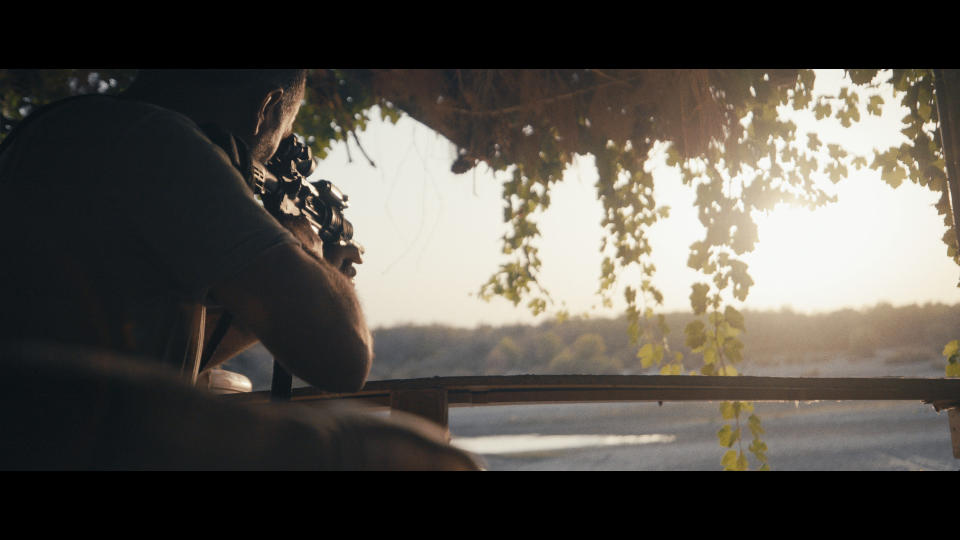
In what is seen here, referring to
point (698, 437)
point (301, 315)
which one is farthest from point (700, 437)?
point (301, 315)

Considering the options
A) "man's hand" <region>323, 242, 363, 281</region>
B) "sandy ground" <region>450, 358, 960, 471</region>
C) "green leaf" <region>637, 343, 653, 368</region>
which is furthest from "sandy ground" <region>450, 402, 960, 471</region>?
"man's hand" <region>323, 242, 363, 281</region>

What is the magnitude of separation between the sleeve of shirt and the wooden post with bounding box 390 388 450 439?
334 mm

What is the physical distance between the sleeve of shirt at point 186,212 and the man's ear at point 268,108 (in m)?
0.50

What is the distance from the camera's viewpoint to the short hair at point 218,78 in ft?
4.21

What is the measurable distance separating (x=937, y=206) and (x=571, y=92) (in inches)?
58.1

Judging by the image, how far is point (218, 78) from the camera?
134cm

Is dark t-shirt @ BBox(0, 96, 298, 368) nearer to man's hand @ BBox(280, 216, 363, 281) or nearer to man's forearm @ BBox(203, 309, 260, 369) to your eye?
man's forearm @ BBox(203, 309, 260, 369)

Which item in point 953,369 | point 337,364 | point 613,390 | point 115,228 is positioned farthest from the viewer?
point 953,369

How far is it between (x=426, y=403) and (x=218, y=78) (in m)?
0.90

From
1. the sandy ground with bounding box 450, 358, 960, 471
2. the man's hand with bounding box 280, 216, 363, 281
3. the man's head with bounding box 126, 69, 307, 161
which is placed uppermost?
the man's head with bounding box 126, 69, 307, 161

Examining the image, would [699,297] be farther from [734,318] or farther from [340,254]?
[340,254]

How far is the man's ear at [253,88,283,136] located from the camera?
4.71 ft
